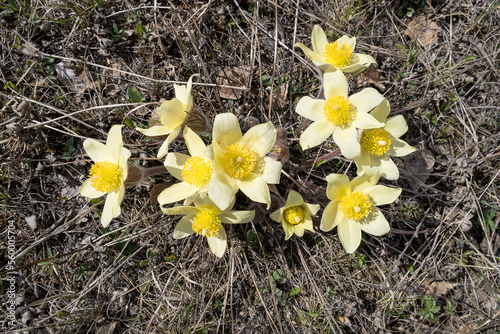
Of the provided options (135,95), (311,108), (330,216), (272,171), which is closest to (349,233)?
(330,216)

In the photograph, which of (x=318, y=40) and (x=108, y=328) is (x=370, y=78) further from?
(x=108, y=328)

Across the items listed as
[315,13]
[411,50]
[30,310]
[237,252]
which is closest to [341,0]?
[315,13]

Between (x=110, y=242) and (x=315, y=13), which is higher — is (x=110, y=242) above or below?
below

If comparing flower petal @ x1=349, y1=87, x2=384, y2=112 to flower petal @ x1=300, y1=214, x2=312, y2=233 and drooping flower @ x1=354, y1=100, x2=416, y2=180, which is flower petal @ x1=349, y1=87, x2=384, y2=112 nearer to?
drooping flower @ x1=354, y1=100, x2=416, y2=180

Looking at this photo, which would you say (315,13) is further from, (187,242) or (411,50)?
(187,242)

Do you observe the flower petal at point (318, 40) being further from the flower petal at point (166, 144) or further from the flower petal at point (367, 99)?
the flower petal at point (166, 144)

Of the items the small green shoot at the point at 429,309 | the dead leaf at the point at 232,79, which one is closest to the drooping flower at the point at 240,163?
the dead leaf at the point at 232,79

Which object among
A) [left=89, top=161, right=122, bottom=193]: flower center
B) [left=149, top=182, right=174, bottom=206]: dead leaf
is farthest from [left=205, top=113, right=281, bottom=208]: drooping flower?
[left=149, top=182, right=174, bottom=206]: dead leaf
